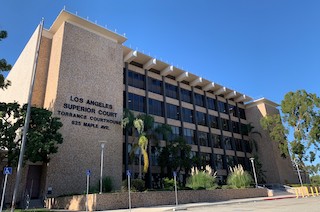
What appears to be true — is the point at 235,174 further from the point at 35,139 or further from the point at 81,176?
the point at 35,139

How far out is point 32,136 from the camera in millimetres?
21406

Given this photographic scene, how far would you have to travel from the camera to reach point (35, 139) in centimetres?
2119

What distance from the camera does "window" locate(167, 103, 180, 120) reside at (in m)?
41.7

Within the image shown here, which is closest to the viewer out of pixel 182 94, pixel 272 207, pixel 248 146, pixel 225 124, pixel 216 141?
pixel 272 207

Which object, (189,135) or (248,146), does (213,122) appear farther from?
(248,146)

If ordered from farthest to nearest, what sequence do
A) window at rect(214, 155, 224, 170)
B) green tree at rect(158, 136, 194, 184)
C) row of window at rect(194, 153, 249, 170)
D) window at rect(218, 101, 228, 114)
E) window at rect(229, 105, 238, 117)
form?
1. window at rect(229, 105, 238, 117)
2. window at rect(218, 101, 228, 114)
3. window at rect(214, 155, 224, 170)
4. row of window at rect(194, 153, 249, 170)
5. green tree at rect(158, 136, 194, 184)

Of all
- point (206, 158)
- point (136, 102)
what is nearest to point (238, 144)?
point (206, 158)

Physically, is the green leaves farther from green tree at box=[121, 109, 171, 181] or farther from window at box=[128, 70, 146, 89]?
window at box=[128, 70, 146, 89]

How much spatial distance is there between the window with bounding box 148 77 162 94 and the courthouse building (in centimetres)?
16

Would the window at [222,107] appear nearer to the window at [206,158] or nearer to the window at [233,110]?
the window at [233,110]

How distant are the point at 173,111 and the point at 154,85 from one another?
5280 mm

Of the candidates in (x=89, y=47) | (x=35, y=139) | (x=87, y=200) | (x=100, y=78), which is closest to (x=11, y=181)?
(x=35, y=139)

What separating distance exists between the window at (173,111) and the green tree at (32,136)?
21.2 metres

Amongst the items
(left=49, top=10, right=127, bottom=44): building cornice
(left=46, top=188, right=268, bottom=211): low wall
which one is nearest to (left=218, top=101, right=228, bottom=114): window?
(left=49, top=10, right=127, bottom=44): building cornice
